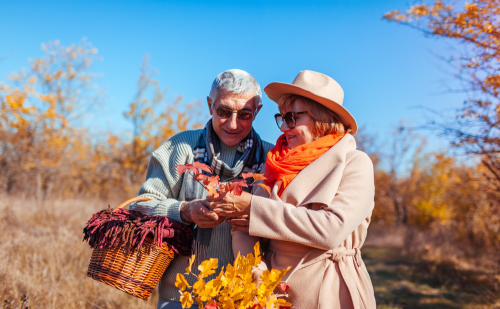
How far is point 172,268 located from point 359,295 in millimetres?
1103

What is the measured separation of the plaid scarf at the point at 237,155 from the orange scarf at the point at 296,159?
385 mm

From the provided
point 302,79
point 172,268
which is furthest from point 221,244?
point 302,79

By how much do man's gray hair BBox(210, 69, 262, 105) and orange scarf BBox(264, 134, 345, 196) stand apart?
1.80ft

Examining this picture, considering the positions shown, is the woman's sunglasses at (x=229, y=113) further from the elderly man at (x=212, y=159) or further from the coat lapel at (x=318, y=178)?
the coat lapel at (x=318, y=178)

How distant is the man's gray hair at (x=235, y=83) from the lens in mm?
2119

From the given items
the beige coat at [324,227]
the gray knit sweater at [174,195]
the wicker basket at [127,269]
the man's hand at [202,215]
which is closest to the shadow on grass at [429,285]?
the beige coat at [324,227]

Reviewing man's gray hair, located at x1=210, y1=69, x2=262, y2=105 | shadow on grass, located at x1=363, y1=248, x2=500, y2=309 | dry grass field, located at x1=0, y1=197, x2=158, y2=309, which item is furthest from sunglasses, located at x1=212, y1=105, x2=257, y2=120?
shadow on grass, located at x1=363, y1=248, x2=500, y2=309

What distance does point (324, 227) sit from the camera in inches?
58.9

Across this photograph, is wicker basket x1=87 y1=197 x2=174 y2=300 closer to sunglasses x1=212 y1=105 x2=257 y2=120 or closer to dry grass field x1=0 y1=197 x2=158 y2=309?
sunglasses x1=212 y1=105 x2=257 y2=120

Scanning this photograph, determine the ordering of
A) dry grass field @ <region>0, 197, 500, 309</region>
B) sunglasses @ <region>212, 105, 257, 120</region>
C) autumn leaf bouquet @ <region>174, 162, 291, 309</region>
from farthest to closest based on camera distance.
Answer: dry grass field @ <region>0, 197, 500, 309</region> < sunglasses @ <region>212, 105, 257, 120</region> < autumn leaf bouquet @ <region>174, 162, 291, 309</region>

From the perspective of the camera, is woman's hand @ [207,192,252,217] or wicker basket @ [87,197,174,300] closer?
woman's hand @ [207,192,252,217]

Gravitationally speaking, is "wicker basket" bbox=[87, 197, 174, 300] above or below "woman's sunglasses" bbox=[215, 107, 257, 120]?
below

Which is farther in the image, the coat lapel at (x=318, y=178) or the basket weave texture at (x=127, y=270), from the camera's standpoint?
the basket weave texture at (x=127, y=270)

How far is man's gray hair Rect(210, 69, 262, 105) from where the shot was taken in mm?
2119
